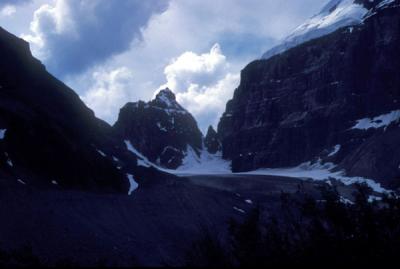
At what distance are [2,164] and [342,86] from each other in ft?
517

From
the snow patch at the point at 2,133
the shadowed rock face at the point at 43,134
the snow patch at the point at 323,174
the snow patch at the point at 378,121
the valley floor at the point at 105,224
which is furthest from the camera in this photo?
the snow patch at the point at 378,121

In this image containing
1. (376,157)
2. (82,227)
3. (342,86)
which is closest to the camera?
(82,227)

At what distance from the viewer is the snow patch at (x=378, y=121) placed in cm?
17352

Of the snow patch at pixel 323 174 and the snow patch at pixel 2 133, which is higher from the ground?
the snow patch at pixel 323 174

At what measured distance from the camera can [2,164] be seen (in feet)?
196

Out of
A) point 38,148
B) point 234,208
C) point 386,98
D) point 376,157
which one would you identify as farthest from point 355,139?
point 38,148

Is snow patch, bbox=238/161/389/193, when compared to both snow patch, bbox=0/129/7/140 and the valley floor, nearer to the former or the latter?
the valley floor

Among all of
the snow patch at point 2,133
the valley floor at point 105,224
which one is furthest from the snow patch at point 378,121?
the snow patch at point 2,133

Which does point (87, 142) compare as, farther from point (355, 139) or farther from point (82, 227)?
point (355, 139)

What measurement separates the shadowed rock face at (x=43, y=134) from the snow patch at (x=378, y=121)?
97131 millimetres

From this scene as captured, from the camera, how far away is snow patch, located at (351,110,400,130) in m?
174

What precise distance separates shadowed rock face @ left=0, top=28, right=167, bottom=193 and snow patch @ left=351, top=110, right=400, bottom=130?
319 feet

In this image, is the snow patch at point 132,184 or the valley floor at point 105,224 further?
the snow patch at point 132,184

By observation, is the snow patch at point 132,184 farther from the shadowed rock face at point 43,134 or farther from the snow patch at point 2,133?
the snow patch at point 2,133
